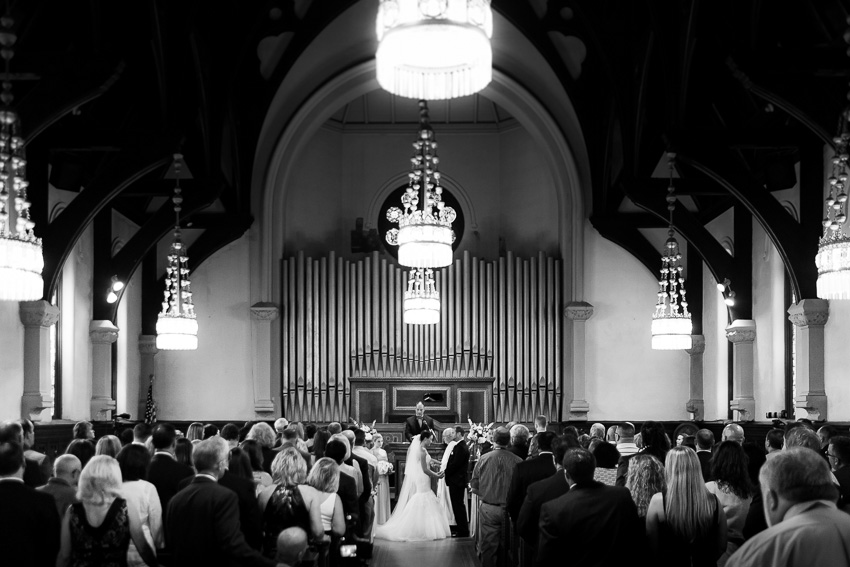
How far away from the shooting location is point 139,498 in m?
6.91

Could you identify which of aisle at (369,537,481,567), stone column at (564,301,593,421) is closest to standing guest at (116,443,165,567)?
aisle at (369,537,481,567)

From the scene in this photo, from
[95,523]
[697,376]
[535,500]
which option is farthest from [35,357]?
[697,376]

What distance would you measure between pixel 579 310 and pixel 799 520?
63.7 feet

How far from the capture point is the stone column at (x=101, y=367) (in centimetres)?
1927

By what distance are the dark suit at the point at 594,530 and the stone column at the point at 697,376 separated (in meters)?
16.4

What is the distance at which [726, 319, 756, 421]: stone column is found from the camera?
62.3 ft

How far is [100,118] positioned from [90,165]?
33.2 inches

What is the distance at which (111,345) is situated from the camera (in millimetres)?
20172

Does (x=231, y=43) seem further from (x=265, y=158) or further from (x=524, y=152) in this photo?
(x=524, y=152)

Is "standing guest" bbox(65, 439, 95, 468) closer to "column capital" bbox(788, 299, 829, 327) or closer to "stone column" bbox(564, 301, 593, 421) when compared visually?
"column capital" bbox(788, 299, 829, 327)

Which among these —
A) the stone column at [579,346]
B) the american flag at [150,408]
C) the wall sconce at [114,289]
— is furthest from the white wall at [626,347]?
the wall sconce at [114,289]

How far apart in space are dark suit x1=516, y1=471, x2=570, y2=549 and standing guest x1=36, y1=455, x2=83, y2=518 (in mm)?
3076

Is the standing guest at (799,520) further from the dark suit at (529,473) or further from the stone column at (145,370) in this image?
the stone column at (145,370)

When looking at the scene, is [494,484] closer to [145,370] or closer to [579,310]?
[579,310]
